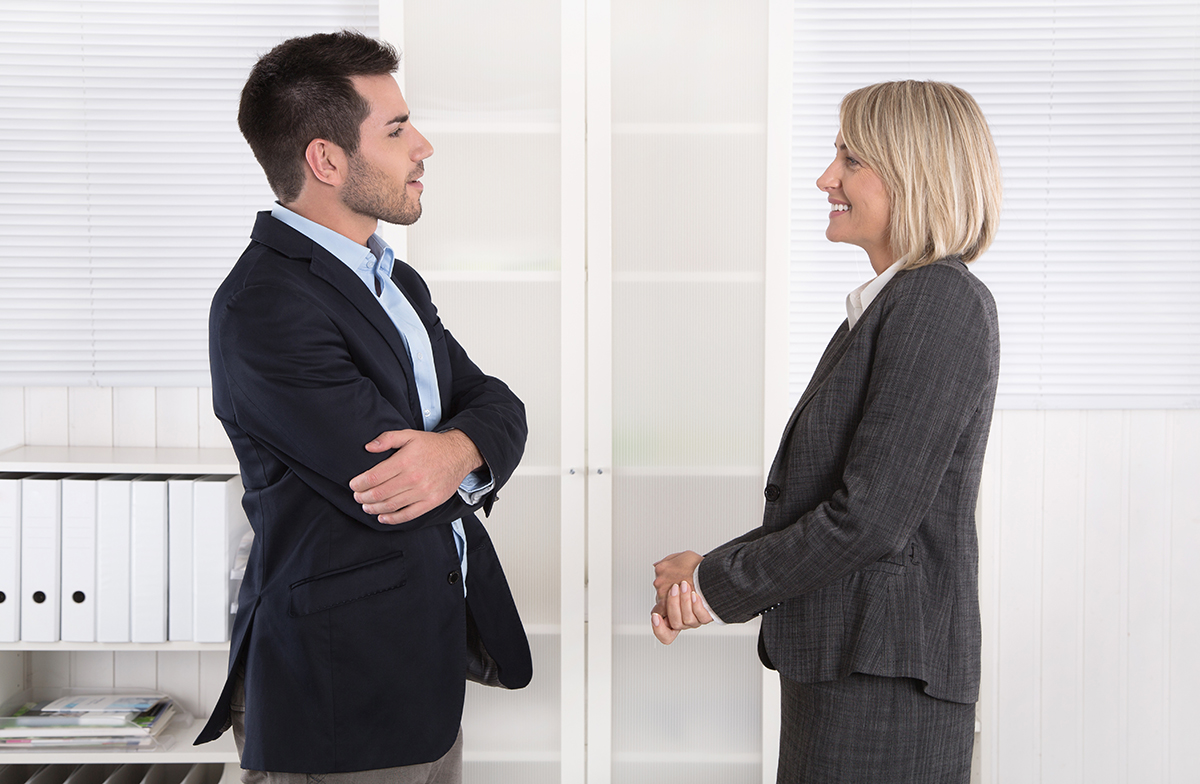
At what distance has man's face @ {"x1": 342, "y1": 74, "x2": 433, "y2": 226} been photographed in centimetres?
142

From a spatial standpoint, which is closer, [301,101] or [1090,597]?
[301,101]

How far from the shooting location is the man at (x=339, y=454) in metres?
1.26

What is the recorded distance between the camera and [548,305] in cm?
219

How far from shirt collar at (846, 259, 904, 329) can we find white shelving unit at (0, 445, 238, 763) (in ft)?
5.13

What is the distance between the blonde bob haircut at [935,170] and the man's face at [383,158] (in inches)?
29.6

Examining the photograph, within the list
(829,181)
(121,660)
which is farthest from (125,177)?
(829,181)

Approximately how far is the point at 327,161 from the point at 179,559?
1.26m

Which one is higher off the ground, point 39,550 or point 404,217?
point 404,217

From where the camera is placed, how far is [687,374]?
2.22 meters

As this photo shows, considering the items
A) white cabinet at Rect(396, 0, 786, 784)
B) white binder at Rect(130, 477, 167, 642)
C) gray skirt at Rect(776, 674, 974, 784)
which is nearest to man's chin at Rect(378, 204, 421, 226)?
white cabinet at Rect(396, 0, 786, 784)

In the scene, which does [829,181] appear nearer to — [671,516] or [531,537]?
[671,516]

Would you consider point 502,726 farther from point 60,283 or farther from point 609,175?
point 60,283

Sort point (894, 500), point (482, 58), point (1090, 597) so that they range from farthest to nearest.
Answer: point (1090, 597), point (482, 58), point (894, 500)

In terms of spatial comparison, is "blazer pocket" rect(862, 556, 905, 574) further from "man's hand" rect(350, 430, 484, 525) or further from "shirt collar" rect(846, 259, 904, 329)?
"man's hand" rect(350, 430, 484, 525)
